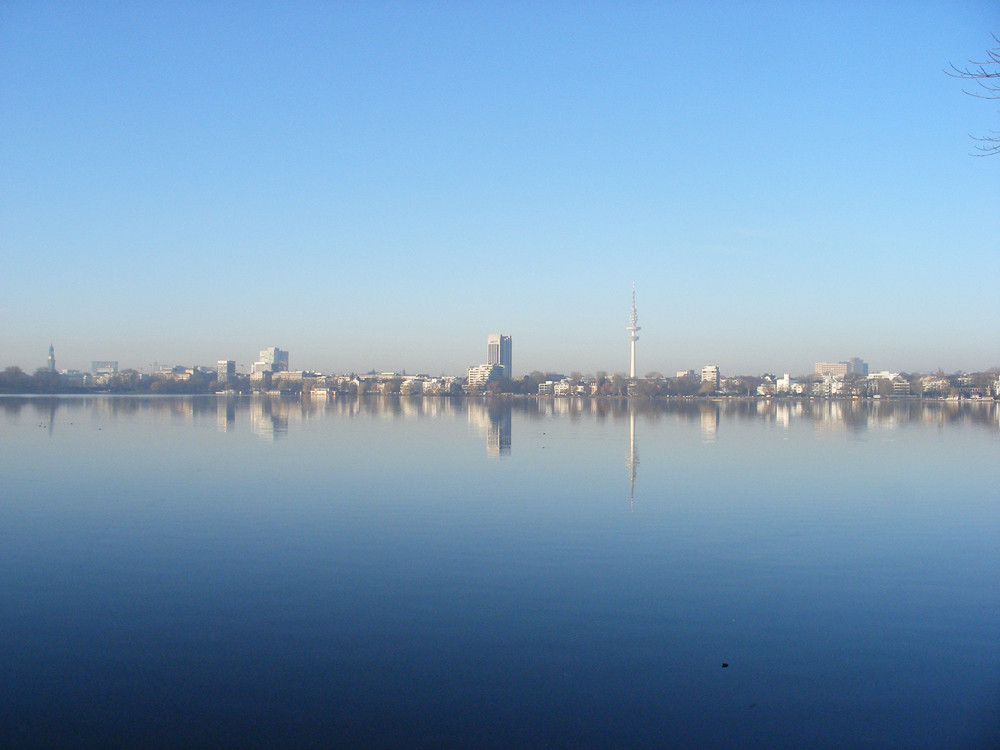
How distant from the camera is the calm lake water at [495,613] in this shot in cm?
509

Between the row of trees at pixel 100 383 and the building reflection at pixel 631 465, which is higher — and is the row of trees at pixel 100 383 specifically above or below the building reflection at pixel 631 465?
above

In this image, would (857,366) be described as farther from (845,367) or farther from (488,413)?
(488,413)

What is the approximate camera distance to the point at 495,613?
7.11 metres

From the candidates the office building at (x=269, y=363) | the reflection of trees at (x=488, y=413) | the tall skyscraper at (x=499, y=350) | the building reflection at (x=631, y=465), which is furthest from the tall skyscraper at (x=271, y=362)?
Answer: the building reflection at (x=631, y=465)

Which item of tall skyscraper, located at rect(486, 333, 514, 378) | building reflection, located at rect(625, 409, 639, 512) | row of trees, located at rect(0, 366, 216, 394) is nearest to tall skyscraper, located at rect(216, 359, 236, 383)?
row of trees, located at rect(0, 366, 216, 394)

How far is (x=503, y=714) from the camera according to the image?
5.15 metres

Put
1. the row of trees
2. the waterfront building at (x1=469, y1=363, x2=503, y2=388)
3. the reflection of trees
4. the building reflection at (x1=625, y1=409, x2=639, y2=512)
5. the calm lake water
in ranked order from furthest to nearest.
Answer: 1. the waterfront building at (x1=469, y1=363, x2=503, y2=388)
2. the row of trees
3. the reflection of trees
4. the building reflection at (x1=625, y1=409, x2=639, y2=512)
5. the calm lake water

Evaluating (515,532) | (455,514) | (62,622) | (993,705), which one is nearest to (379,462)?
(455,514)

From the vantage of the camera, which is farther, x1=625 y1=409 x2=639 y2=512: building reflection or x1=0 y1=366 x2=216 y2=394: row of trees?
x1=0 y1=366 x2=216 y2=394: row of trees

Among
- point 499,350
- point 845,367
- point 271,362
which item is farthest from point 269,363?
point 845,367

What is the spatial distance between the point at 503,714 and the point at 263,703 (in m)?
1.69

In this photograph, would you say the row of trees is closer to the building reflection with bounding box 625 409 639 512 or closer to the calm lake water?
the building reflection with bounding box 625 409 639 512

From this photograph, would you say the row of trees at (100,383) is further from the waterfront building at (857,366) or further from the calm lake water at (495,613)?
the waterfront building at (857,366)

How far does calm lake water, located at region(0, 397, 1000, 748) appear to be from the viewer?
16.7ft
